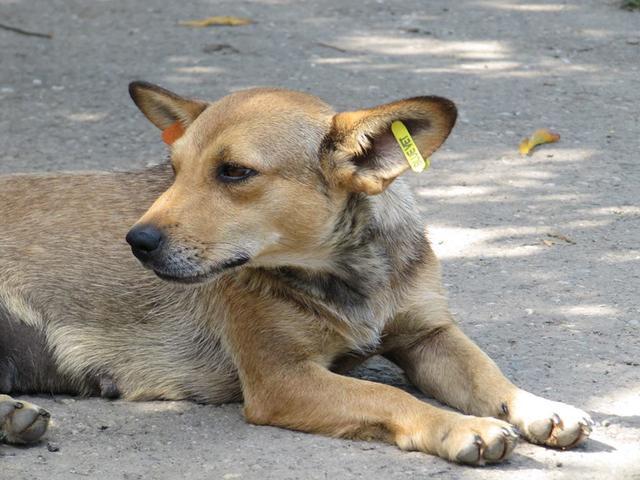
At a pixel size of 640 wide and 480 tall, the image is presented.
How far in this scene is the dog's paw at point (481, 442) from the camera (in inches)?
165

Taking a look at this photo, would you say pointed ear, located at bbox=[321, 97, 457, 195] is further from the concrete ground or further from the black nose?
the concrete ground

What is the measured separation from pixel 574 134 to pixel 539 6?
2.98m

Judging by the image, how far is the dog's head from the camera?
4.44 metres

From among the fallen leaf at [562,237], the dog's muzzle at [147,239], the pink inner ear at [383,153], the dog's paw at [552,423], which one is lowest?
the fallen leaf at [562,237]

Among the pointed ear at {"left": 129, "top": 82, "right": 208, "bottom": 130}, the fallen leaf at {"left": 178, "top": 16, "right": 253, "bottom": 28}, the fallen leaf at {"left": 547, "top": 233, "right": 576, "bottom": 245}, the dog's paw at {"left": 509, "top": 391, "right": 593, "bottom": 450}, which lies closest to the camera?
the dog's paw at {"left": 509, "top": 391, "right": 593, "bottom": 450}

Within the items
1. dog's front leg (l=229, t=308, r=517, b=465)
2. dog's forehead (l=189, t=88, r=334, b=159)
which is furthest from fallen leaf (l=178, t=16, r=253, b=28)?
dog's front leg (l=229, t=308, r=517, b=465)

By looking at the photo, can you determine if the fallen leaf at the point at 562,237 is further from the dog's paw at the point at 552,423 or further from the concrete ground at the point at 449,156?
the dog's paw at the point at 552,423

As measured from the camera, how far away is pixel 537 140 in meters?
7.86

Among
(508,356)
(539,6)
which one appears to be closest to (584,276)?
(508,356)

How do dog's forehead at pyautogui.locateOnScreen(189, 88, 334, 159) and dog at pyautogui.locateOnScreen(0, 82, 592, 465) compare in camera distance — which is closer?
dog at pyautogui.locateOnScreen(0, 82, 592, 465)

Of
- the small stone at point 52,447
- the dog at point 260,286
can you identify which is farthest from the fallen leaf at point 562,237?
the small stone at point 52,447

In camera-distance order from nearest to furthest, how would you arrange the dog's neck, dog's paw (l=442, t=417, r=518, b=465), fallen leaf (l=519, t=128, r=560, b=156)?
dog's paw (l=442, t=417, r=518, b=465) → the dog's neck → fallen leaf (l=519, t=128, r=560, b=156)

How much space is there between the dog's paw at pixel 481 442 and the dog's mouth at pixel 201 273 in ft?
3.20

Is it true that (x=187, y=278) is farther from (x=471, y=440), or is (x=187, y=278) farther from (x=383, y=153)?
(x=471, y=440)
